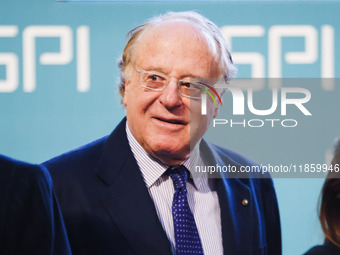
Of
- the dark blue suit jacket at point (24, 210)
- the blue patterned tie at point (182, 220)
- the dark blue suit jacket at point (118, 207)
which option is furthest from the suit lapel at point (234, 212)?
the dark blue suit jacket at point (24, 210)

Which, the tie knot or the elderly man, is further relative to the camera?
the tie knot

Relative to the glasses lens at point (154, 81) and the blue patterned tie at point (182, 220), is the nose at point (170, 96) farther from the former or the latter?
the blue patterned tie at point (182, 220)

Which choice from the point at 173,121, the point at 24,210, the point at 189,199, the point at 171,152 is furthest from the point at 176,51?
the point at 24,210

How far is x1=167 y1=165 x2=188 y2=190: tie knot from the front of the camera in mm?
1991

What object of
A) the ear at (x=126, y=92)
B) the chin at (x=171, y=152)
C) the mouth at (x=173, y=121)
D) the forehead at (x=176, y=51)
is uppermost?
the forehead at (x=176, y=51)

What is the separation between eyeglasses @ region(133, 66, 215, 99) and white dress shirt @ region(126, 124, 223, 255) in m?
0.21

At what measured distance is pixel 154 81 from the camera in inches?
75.8

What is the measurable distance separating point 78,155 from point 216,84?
0.61 m

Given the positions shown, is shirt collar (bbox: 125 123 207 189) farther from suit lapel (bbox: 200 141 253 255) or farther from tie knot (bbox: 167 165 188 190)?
suit lapel (bbox: 200 141 253 255)

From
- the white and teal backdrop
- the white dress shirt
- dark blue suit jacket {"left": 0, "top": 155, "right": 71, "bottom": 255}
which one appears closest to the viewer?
dark blue suit jacket {"left": 0, "top": 155, "right": 71, "bottom": 255}

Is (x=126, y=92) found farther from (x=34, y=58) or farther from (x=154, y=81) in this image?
(x=34, y=58)

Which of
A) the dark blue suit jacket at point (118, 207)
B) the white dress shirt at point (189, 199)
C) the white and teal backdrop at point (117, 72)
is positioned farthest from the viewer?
the white and teal backdrop at point (117, 72)

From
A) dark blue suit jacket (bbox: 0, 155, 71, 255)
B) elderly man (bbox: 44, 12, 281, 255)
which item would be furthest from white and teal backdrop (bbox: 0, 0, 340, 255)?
dark blue suit jacket (bbox: 0, 155, 71, 255)

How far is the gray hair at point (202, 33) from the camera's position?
2025 millimetres
